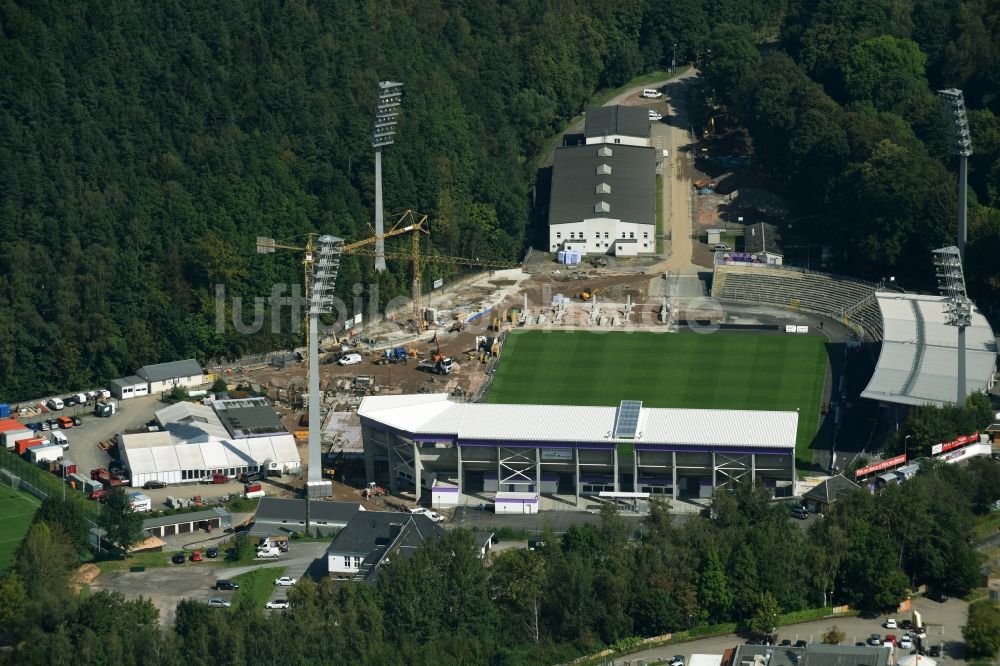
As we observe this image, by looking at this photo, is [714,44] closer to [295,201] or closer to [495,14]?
[495,14]

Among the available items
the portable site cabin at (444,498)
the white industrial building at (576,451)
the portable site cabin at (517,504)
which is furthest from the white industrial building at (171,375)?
the portable site cabin at (517,504)

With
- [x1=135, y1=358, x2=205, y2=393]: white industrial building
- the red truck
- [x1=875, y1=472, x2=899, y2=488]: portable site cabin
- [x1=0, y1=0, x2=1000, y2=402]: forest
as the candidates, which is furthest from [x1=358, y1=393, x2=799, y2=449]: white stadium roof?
[x1=0, y1=0, x2=1000, y2=402]: forest

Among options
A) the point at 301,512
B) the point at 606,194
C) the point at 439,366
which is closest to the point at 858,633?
the point at 301,512

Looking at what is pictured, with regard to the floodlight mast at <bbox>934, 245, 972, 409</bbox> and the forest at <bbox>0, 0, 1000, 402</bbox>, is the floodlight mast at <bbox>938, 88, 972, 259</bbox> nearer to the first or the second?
the forest at <bbox>0, 0, 1000, 402</bbox>

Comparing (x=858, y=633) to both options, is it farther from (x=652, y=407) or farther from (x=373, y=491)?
(x=373, y=491)

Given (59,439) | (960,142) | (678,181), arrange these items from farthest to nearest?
(678,181) < (960,142) < (59,439)

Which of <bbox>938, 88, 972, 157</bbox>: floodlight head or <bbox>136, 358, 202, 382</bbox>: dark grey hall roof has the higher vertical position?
<bbox>938, 88, 972, 157</bbox>: floodlight head
